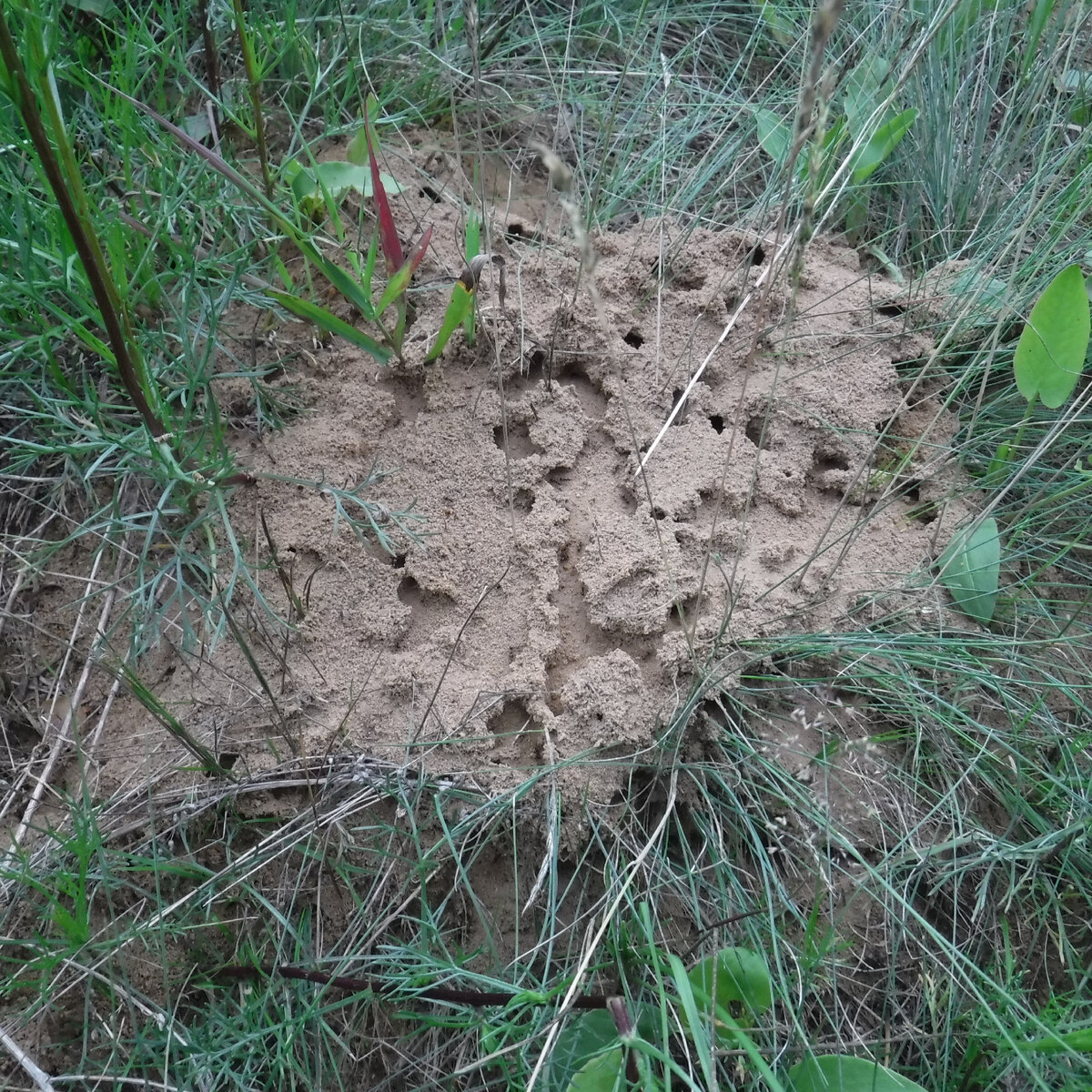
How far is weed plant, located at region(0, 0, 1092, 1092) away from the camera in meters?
1.26

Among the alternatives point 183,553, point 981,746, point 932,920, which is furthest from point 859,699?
point 183,553

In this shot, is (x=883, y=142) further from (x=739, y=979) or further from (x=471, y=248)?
(x=739, y=979)

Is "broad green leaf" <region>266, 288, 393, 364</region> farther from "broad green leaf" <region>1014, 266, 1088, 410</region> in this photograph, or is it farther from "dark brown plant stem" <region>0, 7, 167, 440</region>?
"broad green leaf" <region>1014, 266, 1088, 410</region>

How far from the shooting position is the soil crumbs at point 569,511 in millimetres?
1431

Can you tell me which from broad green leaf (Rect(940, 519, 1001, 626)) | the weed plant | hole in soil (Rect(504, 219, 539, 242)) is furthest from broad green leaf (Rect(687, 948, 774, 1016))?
hole in soil (Rect(504, 219, 539, 242))

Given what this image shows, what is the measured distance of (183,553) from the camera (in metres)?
1.44

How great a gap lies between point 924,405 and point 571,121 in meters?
1.03

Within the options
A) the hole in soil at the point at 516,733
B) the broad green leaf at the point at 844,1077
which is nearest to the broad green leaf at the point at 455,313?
the hole in soil at the point at 516,733

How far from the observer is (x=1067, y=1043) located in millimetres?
1095

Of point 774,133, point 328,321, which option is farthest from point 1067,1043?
point 774,133

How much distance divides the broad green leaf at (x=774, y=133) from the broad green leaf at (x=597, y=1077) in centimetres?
172

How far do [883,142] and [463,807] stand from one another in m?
1.52

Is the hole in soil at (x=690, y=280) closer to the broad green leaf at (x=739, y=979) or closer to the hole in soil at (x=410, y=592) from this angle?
the hole in soil at (x=410, y=592)

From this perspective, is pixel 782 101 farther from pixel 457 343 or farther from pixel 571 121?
pixel 457 343
